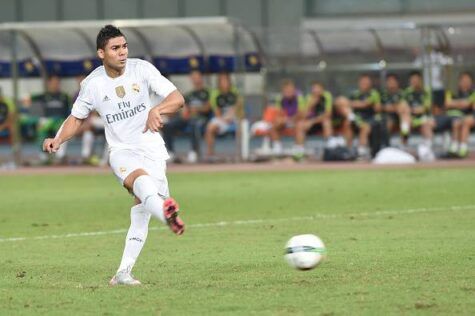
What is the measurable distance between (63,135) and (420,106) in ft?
56.8

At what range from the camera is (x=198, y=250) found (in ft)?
41.4

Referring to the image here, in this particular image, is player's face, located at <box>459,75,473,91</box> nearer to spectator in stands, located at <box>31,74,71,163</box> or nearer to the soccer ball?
spectator in stands, located at <box>31,74,71,163</box>

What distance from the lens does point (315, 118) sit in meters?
27.0

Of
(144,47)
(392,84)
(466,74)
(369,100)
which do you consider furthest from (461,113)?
(144,47)

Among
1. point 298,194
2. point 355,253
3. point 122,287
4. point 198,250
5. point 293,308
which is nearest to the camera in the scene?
point 293,308

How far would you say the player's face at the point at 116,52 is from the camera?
998 cm

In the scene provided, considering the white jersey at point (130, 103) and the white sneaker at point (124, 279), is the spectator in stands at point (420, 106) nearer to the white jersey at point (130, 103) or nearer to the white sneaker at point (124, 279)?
the white jersey at point (130, 103)

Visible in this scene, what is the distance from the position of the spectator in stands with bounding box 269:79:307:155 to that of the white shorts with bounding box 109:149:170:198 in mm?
17001

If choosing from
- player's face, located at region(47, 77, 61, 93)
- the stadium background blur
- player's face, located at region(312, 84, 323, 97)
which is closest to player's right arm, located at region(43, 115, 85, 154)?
the stadium background blur

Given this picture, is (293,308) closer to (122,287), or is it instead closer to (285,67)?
(122,287)

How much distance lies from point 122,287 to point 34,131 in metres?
19.6

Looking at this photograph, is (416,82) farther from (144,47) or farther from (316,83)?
(144,47)

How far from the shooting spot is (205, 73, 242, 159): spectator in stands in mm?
27062

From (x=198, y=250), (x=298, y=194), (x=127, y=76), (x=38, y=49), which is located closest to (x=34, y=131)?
(x=38, y=49)
